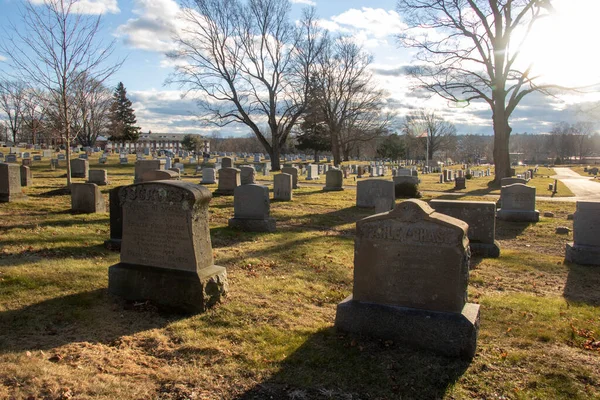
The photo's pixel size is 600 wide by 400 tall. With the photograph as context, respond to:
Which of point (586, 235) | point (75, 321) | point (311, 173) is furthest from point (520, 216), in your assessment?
point (311, 173)

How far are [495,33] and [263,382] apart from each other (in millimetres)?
26218

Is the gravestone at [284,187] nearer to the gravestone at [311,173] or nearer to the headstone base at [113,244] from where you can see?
the headstone base at [113,244]

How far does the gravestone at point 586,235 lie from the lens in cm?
862

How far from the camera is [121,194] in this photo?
574 cm

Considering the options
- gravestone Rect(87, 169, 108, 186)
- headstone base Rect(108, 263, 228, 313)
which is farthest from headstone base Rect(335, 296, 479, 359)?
gravestone Rect(87, 169, 108, 186)

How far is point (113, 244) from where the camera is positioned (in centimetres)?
820

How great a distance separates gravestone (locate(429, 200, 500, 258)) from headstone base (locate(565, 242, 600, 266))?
1432 millimetres

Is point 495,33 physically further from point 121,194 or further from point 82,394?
point 82,394

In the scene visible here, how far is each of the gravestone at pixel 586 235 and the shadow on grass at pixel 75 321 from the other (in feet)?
26.5

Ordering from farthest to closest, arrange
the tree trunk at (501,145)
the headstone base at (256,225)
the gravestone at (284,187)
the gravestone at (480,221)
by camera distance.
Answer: the tree trunk at (501,145), the gravestone at (284,187), the headstone base at (256,225), the gravestone at (480,221)

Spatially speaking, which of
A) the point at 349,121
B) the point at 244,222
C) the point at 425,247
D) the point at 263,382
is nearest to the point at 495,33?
the point at 244,222

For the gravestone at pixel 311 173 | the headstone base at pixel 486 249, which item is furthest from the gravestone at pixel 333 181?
the headstone base at pixel 486 249

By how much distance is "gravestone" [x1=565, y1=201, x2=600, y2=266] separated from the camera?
28.3 feet

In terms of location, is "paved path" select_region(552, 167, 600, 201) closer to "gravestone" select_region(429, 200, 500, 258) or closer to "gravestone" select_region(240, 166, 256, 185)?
"gravestone" select_region(429, 200, 500, 258)
